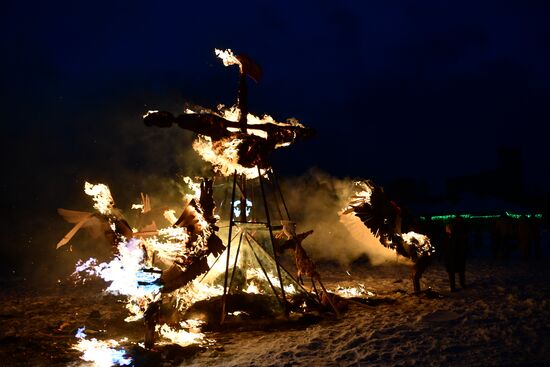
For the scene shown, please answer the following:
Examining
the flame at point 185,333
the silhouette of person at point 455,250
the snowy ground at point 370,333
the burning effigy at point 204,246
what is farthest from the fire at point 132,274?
the silhouette of person at point 455,250

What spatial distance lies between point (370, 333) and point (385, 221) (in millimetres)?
2836

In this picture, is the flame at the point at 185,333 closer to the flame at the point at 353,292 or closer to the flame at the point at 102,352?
the flame at the point at 102,352

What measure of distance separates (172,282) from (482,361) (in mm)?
4339

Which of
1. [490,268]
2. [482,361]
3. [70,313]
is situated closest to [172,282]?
[70,313]

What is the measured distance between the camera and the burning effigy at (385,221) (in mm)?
8742

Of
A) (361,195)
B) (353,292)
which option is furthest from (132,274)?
(353,292)

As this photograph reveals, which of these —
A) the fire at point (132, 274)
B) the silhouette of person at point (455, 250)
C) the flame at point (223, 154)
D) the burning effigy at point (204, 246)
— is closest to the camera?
the fire at point (132, 274)

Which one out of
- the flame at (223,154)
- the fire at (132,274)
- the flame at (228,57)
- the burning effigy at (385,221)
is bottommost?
the fire at (132,274)

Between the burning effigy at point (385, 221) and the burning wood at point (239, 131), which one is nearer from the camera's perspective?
the burning wood at point (239, 131)

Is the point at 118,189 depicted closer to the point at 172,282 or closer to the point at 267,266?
the point at 267,266

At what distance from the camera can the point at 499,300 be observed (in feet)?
27.9

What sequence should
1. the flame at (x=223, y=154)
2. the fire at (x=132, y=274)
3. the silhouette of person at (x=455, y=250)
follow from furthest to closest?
the silhouette of person at (x=455, y=250) < the flame at (x=223, y=154) < the fire at (x=132, y=274)

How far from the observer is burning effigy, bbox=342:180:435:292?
28.7 feet

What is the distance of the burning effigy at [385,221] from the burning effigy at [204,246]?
4.78ft
